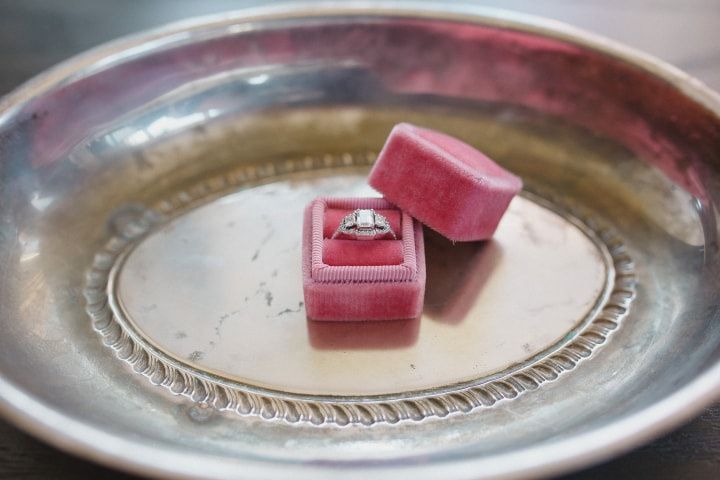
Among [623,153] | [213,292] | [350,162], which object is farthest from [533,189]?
[213,292]

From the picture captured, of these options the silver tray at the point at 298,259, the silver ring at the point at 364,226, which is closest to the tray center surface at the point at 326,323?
the silver tray at the point at 298,259

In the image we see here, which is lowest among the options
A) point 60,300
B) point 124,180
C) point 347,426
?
point 347,426

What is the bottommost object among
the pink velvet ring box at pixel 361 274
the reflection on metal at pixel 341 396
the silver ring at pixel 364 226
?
the reflection on metal at pixel 341 396

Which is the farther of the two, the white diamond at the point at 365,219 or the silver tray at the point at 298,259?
the white diamond at the point at 365,219

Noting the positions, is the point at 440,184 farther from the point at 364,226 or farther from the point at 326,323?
the point at 326,323

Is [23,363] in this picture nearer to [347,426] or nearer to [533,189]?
[347,426]

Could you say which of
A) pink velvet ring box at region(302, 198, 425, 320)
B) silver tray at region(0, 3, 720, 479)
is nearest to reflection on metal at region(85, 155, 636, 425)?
silver tray at region(0, 3, 720, 479)

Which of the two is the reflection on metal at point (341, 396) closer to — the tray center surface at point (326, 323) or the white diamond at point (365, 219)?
the tray center surface at point (326, 323)
